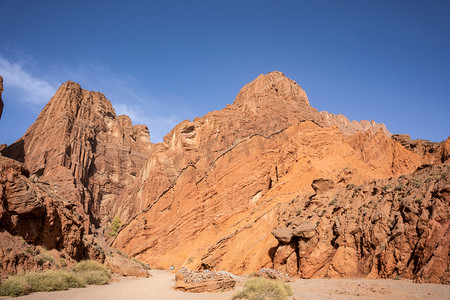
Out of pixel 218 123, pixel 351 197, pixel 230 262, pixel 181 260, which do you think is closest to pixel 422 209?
pixel 351 197

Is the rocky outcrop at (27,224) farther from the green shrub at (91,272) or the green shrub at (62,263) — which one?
the green shrub at (91,272)

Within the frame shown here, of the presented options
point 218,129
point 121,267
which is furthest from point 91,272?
point 218,129

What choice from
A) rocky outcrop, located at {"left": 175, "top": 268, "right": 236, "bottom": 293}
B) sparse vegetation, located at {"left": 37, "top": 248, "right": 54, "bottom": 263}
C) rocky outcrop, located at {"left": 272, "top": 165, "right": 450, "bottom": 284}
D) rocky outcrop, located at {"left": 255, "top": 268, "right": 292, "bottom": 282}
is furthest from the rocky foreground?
rocky outcrop, located at {"left": 175, "top": 268, "right": 236, "bottom": 293}

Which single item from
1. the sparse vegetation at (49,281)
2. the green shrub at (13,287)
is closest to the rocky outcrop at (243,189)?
the sparse vegetation at (49,281)

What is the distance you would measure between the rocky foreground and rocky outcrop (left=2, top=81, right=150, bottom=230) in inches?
21.0

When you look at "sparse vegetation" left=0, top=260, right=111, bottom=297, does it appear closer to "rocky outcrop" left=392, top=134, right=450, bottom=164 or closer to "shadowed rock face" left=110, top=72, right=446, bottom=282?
"shadowed rock face" left=110, top=72, right=446, bottom=282

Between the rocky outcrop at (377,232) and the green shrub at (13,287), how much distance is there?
12317 millimetres

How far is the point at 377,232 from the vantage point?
13.9 meters

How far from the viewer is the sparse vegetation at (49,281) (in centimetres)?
984

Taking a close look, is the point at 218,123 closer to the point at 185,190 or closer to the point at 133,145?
the point at 185,190

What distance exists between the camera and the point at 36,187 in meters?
16.5

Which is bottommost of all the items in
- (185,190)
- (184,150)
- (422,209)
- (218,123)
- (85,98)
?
(422,209)

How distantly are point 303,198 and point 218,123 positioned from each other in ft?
159

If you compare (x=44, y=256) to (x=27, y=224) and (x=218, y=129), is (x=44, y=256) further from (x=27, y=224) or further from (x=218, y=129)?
(x=218, y=129)
